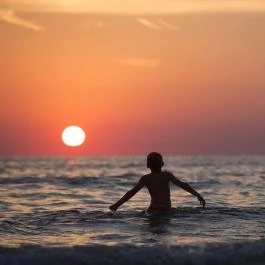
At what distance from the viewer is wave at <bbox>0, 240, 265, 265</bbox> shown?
877 cm

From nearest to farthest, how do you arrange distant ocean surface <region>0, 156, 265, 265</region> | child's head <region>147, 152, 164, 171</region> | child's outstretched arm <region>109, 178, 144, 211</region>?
distant ocean surface <region>0, 156, 265, 265</region>, child's outstretched arm <region>109, 178, 144, 211</region>, child's head <region>147, 152, 164, 171</region>

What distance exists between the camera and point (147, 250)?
913 cm

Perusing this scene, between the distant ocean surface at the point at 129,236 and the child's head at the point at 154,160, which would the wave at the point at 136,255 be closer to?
the distant ocean surface at the point at 129,236

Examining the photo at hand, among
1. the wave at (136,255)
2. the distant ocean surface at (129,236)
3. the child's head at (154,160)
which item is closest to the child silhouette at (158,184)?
the child's head at (154,160)

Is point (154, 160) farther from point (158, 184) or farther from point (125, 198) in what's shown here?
point (125, 198)

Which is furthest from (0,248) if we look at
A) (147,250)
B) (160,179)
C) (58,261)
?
(160,179)

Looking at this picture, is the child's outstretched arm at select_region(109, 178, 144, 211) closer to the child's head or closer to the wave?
the child's head

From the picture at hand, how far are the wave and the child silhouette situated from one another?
2646 mm

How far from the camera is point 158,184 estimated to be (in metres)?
12.3

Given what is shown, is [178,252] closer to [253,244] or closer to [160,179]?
[253,244]

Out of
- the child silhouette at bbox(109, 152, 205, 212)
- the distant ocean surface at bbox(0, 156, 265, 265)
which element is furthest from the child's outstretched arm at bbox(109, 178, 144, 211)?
the distant ocean surface at bbox(0, 156, 265, 265)

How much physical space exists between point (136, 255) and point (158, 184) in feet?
11.3

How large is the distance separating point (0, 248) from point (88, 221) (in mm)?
3541

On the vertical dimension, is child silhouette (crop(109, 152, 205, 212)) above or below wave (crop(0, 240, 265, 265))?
above
